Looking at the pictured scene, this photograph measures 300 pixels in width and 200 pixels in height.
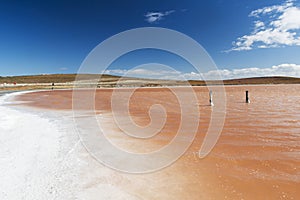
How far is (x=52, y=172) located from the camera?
5.01m

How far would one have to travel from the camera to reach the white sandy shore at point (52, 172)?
414 cm

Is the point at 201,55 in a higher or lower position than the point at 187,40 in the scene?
lower

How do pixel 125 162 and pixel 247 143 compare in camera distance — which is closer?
pixel 125 162

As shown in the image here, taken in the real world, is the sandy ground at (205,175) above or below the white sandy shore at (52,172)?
below

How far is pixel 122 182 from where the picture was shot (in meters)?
4.71

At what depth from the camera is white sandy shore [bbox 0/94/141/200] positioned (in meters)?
4.14

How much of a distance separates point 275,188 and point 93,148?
193 inches

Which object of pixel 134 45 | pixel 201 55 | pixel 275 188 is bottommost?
pixel 275 188

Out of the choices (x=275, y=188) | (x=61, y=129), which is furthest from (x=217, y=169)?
(x=61, y=129)

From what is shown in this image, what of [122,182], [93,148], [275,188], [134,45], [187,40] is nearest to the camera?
[275,188]

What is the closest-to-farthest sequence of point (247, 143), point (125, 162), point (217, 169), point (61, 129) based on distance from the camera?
point (217, 169)
point (125, 162)
point (247, 143)
point (61, 129)

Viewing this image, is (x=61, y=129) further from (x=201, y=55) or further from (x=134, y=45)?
(x=201, y=55)

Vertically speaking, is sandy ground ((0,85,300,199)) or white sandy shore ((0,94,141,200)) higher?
white sandy shore ((0,94,141,200))

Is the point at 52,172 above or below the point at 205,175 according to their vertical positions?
above
